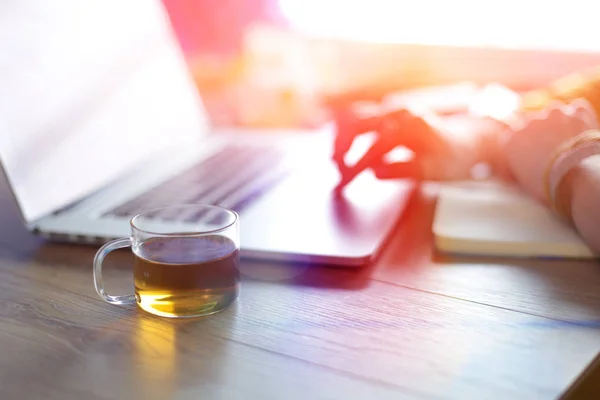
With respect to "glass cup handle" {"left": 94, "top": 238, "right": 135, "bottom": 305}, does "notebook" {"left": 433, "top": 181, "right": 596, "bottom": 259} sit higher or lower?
lower

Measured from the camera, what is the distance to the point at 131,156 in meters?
0.88

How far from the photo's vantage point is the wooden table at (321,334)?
43 centimetres

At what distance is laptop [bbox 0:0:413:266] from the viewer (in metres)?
0.68

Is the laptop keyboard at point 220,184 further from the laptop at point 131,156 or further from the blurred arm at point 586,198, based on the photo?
the blurred arm at point 586,198

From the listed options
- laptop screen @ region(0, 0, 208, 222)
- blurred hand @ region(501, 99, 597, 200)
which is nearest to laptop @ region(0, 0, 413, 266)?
laptop screen @ region(0, 0, 208, 222)

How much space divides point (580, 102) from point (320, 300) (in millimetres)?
437

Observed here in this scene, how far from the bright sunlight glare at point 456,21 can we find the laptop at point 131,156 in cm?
38

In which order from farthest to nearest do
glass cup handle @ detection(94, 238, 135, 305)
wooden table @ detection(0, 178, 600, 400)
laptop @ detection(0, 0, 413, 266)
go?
laptop @ detection(0, 0, 413, 266)
glass cup handle @ detection(94, 238, 135, 305)
wooden table @ detection(0, 178, 600, 400)

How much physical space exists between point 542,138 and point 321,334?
391 mm

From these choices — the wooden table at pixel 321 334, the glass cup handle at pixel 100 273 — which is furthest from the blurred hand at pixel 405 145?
the glass cup handle at pixel 100 273

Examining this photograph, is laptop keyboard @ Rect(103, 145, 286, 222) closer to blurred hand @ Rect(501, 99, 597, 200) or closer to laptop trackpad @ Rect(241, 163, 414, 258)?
laptop trackpad @ Rect(241, 163, 414, 258)

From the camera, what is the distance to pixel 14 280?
600 millimetres

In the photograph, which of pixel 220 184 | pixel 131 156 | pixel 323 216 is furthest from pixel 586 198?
pixel 131 156

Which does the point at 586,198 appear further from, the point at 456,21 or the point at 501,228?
the point at 456,21
